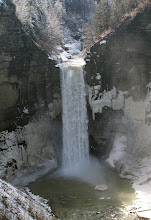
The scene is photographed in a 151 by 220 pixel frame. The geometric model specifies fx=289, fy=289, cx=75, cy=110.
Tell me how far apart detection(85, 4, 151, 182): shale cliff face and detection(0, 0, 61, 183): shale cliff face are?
10.7 ft

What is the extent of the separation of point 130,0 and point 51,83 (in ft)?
32.1

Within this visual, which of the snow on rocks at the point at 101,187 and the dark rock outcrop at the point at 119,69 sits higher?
the dark rock outcrop at the point at 119,69

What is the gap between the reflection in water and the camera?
15.6 metres

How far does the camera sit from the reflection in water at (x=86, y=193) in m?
15.6

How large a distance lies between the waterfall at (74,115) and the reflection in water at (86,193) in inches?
53.5

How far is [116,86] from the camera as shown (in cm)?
2325

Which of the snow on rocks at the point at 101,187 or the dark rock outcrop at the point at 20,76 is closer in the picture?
the snow on rocks at the point at 101,187

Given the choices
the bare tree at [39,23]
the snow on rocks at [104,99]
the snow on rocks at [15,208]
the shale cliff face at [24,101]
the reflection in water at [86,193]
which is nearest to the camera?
the snow on rocks at [15,208]

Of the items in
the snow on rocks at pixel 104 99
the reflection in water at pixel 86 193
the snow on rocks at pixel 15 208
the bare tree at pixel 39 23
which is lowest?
the reflection in water at pixel 86 193

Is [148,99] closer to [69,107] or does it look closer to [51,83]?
[69,107]

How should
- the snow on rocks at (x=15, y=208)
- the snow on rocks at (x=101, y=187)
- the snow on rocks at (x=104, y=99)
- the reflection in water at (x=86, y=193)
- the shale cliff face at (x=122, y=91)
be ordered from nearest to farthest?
the snow on rocks at (x=15, y=208) < the reflection in water at (x=86, y=193) < the snow on rocks at (x=101, y=187) < the shale cliff face at (x=122, y=91) < the snow on rocks at (x=104, y=99)

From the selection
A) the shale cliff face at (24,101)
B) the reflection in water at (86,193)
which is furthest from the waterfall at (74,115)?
the reflection in water at (86,193)

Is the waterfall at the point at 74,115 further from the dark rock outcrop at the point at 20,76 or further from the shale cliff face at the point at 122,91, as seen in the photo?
the dark rock outcrop at the point at 20,76

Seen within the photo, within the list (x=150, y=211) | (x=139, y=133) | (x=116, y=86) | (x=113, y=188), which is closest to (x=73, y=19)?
(x=116, y=86)
